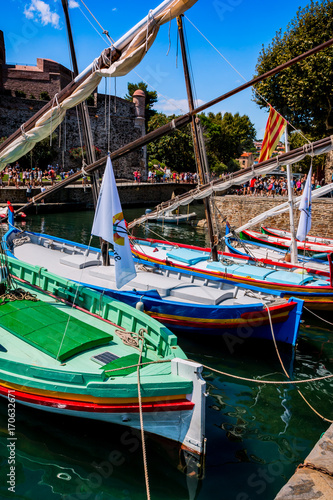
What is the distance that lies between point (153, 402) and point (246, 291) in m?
6.46

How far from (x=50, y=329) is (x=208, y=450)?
12.8ft

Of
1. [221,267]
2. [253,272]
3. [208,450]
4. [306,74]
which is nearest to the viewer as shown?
[208,450]

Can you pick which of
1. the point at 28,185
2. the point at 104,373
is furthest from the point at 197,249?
the point at 28,185

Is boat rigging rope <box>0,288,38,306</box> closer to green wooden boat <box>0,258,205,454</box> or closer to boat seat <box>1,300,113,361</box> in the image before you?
green wooden boat <box>0,258,205,454</box>

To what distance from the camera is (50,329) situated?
8.38m

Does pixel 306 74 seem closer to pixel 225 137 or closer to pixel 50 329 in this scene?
pixel 50 329

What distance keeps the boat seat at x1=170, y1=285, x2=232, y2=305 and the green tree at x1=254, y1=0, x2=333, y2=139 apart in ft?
76.5

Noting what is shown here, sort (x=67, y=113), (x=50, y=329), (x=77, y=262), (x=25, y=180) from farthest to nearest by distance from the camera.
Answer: (x=67, y=113), (x=25, y=180), (x=77, y=262), (x=50, y=329)

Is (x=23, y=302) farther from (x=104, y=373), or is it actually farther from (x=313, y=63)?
(x=313, y=63)

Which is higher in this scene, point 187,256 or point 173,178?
point 173,178

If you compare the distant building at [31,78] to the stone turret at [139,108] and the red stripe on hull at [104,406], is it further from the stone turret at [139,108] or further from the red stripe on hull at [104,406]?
the red stripe on hull at [104,406]

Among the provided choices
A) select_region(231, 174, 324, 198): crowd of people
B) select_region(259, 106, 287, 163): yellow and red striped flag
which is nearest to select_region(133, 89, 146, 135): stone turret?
select_region(231, 174, 324, 198): crowd of people

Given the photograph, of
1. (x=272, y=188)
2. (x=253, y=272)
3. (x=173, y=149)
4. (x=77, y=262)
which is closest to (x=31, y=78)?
(x=173, y=149)

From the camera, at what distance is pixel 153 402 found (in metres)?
6.69
